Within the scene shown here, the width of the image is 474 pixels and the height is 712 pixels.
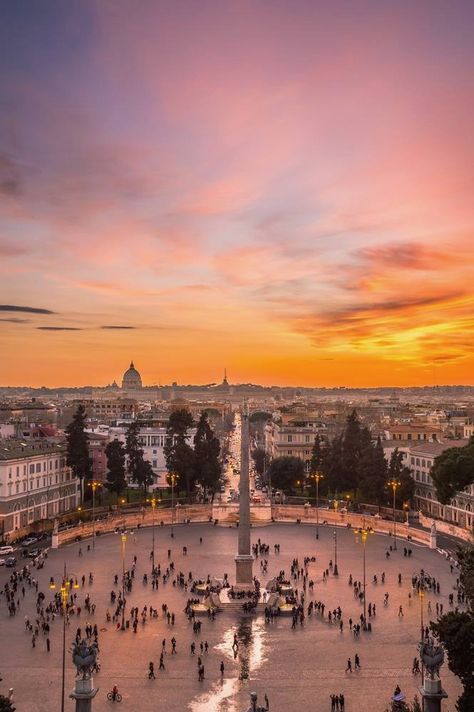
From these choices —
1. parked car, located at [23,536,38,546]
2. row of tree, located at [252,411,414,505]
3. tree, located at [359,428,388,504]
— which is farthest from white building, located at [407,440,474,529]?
parked car, located at [23,536,38,546]

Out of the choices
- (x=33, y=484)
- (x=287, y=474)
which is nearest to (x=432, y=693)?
(x=33, y=484)

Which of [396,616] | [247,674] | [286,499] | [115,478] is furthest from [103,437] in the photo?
[247,674]

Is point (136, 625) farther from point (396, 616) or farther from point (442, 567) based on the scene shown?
point (442, 567)

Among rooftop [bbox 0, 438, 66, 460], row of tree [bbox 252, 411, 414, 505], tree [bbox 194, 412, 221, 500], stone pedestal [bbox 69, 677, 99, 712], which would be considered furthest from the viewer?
tree [bbox 194, 412, 221, 500]

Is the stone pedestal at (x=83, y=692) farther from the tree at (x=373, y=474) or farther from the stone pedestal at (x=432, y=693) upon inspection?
the tree at (x=373, y=474)

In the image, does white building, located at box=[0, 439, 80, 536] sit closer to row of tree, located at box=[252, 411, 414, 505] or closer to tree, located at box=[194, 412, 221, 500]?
tree, located at box=[194, 412, 221, 500]
